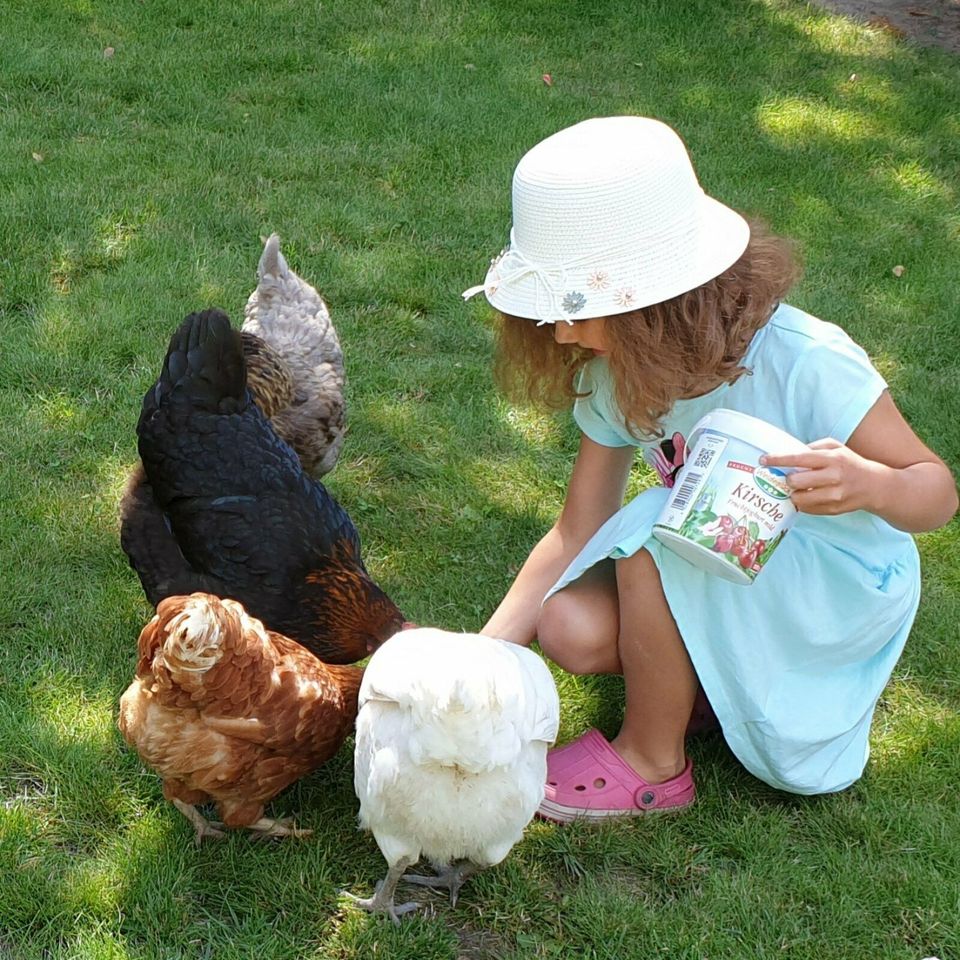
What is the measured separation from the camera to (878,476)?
6.54ft

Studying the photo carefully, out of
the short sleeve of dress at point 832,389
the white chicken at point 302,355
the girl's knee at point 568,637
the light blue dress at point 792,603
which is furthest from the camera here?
the white chicken at point 302,355

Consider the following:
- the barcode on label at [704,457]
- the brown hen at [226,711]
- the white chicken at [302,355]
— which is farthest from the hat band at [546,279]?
the white chicken at [302,355]

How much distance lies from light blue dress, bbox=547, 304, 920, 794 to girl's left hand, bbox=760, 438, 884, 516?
0.80 ft

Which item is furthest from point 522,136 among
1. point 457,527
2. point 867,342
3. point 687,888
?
point 687,888

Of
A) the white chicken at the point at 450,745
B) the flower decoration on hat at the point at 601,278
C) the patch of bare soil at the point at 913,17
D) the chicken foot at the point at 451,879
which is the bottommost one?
the chicken foot at the point at 451,879

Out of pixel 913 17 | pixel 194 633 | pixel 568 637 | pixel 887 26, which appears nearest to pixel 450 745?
pixel 194 633

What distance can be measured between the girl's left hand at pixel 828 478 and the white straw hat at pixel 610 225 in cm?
37

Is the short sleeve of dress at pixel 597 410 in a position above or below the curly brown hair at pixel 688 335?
below

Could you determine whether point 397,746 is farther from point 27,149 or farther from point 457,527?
point 27,149

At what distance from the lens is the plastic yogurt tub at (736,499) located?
6.09 ft

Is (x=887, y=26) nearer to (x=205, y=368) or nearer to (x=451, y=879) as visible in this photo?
(x=205, y=368)

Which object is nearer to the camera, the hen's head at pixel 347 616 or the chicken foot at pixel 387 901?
the chicken foot at pixel 387 901

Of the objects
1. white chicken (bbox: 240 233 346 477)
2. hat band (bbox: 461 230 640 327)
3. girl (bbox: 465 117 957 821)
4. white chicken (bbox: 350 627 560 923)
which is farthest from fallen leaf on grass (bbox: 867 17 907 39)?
white chicken (bbox: 350 627 560 923)

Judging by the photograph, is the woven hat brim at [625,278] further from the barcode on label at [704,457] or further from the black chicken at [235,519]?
the black chicken at [235,519]
